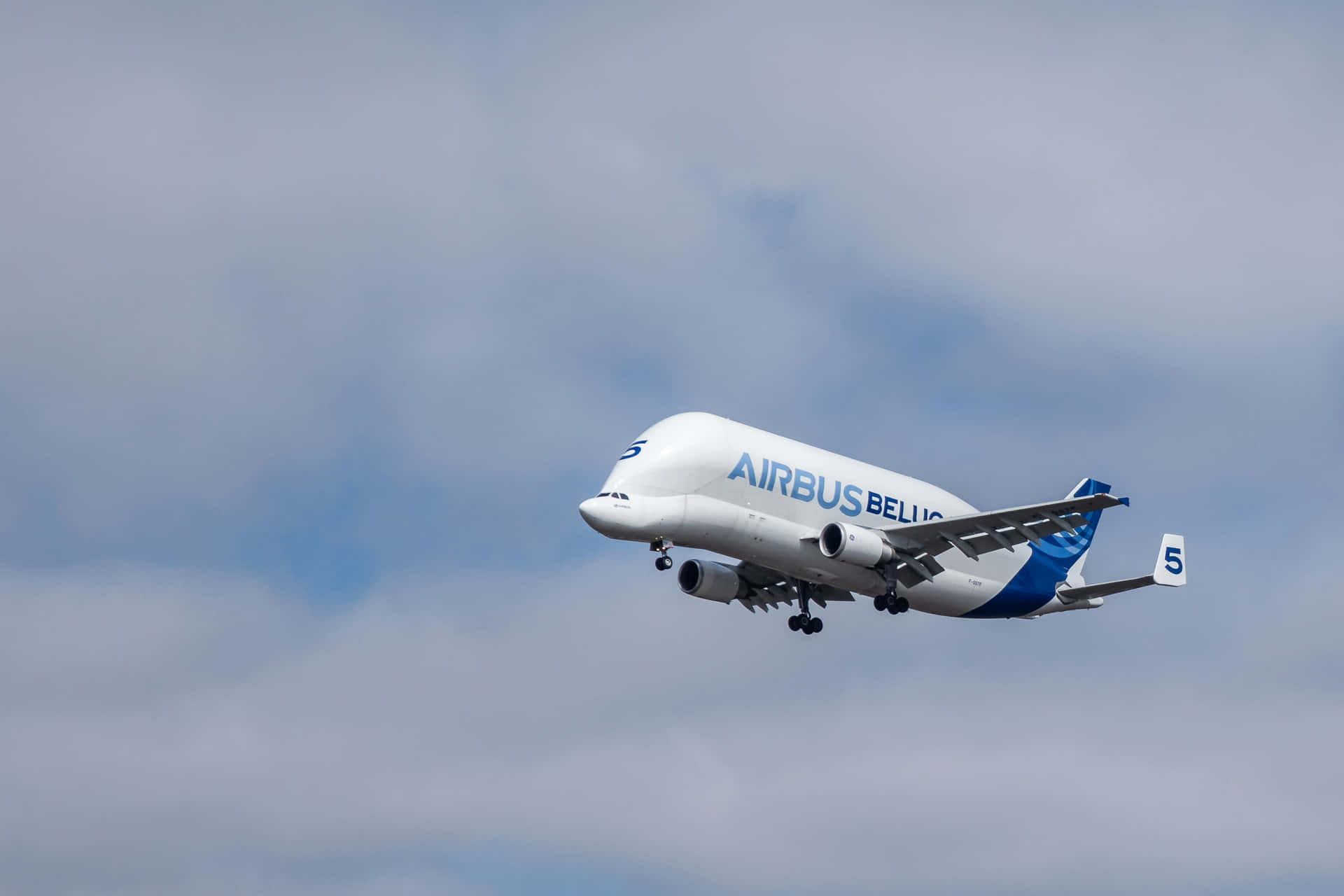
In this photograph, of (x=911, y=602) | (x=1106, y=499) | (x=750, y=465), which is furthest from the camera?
(x=911, y=602)

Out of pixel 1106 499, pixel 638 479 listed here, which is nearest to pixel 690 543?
pixel 638 479

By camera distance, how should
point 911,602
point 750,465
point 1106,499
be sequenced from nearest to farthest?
point 1106,499 < point 750,465 < point 911,602

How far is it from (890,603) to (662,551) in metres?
9.04

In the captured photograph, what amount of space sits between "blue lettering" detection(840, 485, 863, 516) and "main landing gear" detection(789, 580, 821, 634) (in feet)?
13.8

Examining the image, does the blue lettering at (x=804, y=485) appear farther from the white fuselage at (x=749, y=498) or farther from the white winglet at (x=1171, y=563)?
the white winglet at (x=1171, y=563)

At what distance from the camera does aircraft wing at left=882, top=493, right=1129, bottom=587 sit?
60625 millimetres

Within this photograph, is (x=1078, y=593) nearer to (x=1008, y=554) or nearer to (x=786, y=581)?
(x=1008, y=554)

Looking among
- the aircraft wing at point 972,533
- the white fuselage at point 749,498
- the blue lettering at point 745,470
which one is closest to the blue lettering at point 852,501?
the white fuselage at point 749,498

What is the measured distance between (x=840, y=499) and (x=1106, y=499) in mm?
9830

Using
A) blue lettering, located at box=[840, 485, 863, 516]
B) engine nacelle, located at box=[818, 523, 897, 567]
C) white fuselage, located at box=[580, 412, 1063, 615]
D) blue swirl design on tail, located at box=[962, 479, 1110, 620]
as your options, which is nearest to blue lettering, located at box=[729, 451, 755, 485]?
white fuselage, located at box=[580, 412, 1063, 615]

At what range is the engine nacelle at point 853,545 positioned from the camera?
199 ft

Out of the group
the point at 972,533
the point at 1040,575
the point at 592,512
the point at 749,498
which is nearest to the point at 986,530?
the point at 972,533

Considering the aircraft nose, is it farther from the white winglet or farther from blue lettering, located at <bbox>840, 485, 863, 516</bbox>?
the white winglet

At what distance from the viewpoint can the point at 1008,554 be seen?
68812 millimetres
